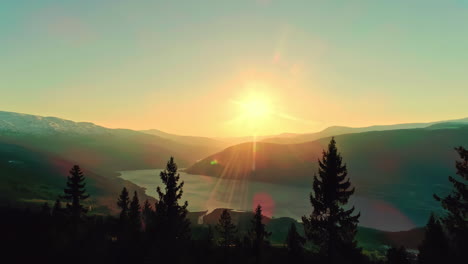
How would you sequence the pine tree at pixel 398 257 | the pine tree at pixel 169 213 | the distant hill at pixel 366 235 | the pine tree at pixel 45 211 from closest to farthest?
the pine tree at pixel 398 257
the pine tree at pixel 169 213
the pine tree at pixel 45 211
the distant hill at pixel 366 235

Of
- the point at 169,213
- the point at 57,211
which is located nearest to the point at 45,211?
Result: the point at 57,211

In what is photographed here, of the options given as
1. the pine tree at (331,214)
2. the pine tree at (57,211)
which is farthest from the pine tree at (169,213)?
the pine tree at (57,211)

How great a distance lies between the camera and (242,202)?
188 meters

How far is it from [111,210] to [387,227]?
135 m

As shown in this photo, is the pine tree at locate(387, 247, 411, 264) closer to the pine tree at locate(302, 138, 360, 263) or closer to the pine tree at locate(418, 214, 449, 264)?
the pine tree at locate(418, 214, 449, 264)

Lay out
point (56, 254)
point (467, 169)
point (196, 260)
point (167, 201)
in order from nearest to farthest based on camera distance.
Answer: point (467, 169), point (56, 254), point (196, 260), point (167, 201)

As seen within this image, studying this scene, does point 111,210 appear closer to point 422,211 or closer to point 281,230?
point 281,230

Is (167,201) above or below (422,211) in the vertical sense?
above

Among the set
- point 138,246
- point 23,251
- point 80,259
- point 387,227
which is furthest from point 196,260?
point 387,227

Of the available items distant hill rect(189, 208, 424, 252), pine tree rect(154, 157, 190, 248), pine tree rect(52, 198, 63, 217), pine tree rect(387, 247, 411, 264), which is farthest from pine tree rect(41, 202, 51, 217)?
distant hill rect(189, 208, 424, 252)

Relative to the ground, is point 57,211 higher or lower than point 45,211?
lower

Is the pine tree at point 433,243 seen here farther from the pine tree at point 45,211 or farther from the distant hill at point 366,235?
the pine tree at point 45,211

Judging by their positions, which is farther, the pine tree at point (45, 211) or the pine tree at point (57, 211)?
the pine tree at point (57, 211)

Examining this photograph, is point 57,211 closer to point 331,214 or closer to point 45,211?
point 45,211
